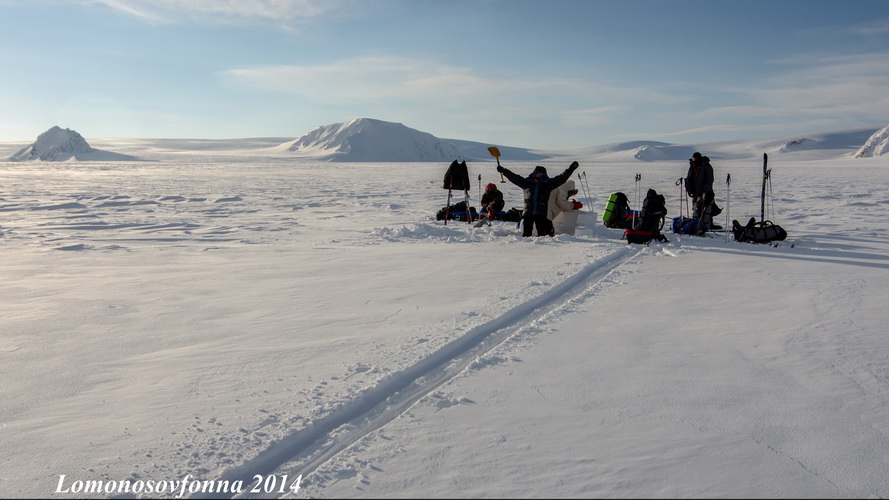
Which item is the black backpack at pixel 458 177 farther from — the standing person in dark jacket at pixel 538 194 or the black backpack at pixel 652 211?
the black backpack at pixel 652 211

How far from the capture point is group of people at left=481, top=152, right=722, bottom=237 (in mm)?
9195

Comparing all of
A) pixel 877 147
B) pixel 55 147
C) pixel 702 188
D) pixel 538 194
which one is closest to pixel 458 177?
pixel 538 194

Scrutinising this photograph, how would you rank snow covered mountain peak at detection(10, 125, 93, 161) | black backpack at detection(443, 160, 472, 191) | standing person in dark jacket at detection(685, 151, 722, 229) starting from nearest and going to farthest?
standing person in dark jacket at detection(685, 151, 722, 229) → black backpack at detection(443, 160, 472, 191) → snow covered mountain peak at detection(10, 125, 93, 161)

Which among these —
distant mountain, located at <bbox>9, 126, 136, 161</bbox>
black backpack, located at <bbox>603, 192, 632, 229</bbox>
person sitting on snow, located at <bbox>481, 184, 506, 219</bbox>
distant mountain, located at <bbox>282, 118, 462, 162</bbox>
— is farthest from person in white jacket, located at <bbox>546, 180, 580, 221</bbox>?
distant mountain, located at <bbox>9, 126, 136, 161</bbox>

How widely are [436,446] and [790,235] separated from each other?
9.45m

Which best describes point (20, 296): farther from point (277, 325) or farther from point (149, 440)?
point (149, 440)

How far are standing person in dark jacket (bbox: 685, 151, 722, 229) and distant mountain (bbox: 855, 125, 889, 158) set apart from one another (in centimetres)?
9690

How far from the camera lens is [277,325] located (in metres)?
4.27

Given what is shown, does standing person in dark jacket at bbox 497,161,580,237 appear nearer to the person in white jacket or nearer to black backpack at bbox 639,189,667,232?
the person in white jacket

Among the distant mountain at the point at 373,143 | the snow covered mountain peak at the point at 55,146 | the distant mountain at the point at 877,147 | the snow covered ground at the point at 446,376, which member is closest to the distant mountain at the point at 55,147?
the snow covered mountain peak at the point at 55,146

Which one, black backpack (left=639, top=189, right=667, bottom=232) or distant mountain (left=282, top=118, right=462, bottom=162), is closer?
black backpack (left=639, top=189, right=667, bottom=232)

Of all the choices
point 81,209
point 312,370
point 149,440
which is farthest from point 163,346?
point 81,209

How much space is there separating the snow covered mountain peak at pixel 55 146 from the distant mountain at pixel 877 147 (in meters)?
143

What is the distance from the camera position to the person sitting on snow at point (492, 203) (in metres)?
11.5
